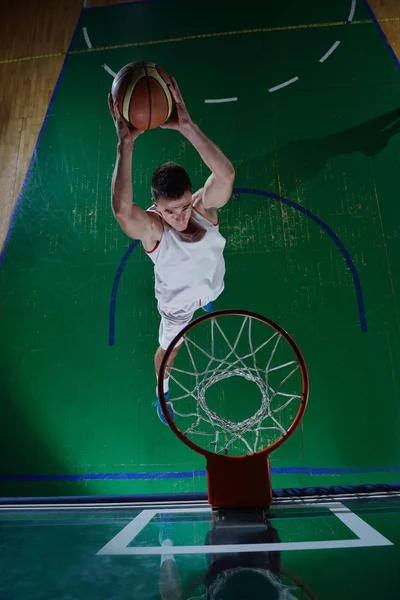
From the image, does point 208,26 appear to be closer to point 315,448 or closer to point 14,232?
point 14,232

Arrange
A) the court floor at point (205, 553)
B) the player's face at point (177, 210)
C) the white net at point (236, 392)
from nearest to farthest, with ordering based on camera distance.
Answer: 1. the court floor at point (205, 553)
2. the player's face at point (177, 210)
3. the white net at point (236, 392)

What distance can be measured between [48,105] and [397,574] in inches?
239

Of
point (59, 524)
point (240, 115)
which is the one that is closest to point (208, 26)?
point (240, 115)

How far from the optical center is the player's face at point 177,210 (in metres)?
2.69

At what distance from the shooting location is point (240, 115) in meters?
5.29

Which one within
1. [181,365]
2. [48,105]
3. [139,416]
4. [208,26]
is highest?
[208,26]

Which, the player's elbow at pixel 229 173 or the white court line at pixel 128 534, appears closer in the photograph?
the white court line at pixel 128 534

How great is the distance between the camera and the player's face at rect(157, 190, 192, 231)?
2689 mm

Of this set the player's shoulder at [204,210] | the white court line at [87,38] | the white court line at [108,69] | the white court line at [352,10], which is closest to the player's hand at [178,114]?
the player's shoulder at [204,210]

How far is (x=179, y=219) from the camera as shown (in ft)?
9.17

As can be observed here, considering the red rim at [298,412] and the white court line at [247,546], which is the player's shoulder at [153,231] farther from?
the white court line at [247,546]

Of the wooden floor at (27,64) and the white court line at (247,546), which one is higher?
the wooden floor at (27,64)

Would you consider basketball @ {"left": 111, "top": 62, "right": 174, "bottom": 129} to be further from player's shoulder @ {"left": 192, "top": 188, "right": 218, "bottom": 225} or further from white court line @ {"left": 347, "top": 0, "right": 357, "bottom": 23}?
white court line @ {"left": 347, "top": 0, "right": 357, "bottom": 23}

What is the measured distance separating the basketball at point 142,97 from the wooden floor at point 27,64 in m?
3.33
